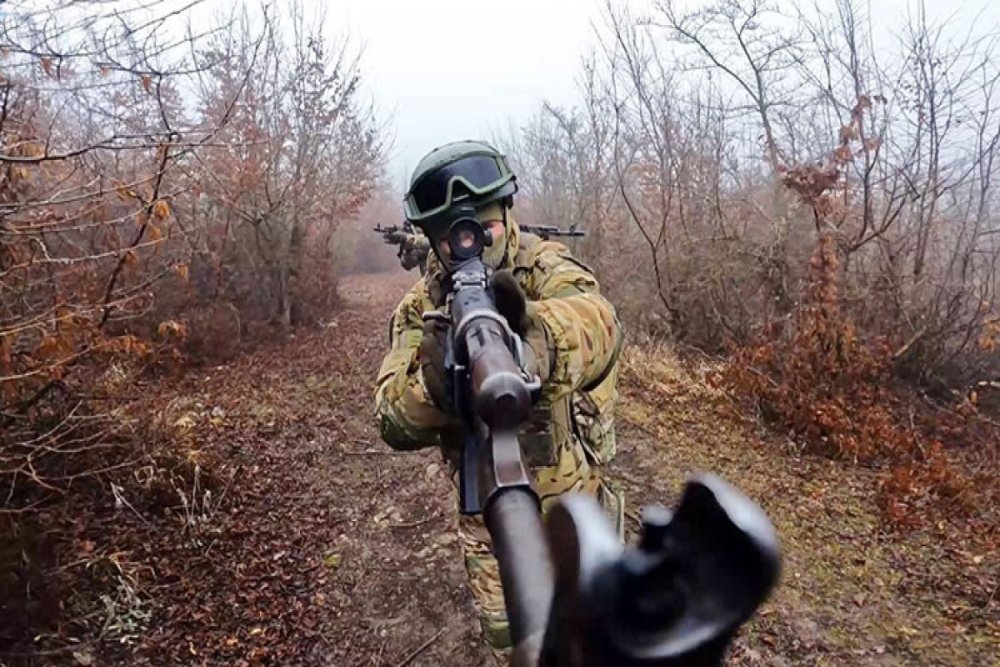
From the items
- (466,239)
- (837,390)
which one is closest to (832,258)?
(837,390)

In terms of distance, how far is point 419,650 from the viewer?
3486 millimetres

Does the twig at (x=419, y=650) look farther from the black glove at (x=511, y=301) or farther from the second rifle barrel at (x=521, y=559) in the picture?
the second rifle barrel at (x=521, y=559)

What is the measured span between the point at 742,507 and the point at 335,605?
3.87m

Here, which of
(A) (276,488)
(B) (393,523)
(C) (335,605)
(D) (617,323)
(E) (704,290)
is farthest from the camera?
(E) (704,290)

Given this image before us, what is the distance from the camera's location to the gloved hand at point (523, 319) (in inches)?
50.4

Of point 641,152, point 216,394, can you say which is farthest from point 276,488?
point 641,152

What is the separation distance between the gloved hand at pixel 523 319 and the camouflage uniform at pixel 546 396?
0.23 feet

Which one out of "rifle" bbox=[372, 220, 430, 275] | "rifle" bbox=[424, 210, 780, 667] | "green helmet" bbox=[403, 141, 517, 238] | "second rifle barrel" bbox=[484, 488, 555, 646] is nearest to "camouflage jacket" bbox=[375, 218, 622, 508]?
"green helmet" bbox=[403, 141, 517, 238]

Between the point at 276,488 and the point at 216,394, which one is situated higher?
the point at 216,394

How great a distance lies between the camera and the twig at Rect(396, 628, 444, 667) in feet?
11.2

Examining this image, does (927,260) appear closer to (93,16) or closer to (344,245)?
(93,16)

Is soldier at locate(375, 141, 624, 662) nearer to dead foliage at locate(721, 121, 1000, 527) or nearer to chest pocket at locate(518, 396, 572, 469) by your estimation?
chest pocket at locate(518, 396, 572, 469)

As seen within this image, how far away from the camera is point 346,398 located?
7.55 metres

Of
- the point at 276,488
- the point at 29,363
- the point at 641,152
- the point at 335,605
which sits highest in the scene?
the point at 641,152
